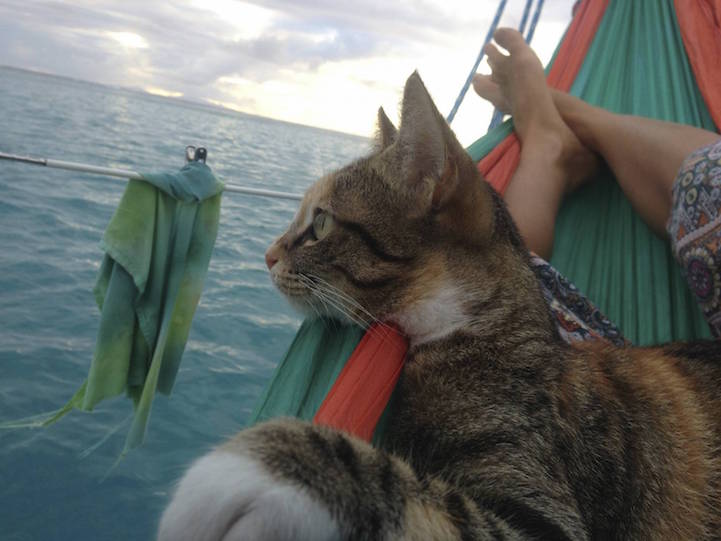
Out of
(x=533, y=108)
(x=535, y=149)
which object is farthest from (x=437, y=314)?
(x=533, y=108)

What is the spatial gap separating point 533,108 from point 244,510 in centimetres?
135

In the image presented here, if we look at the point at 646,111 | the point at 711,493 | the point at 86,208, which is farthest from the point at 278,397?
the point at 86,208

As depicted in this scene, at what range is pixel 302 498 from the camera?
529 millimetres

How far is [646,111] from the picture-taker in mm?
1701

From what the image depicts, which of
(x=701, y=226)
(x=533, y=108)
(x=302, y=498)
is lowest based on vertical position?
(x=302, y=498)

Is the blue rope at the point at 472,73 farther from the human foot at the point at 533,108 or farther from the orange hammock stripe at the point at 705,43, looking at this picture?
the orange hammock stripe at the point at 705,43

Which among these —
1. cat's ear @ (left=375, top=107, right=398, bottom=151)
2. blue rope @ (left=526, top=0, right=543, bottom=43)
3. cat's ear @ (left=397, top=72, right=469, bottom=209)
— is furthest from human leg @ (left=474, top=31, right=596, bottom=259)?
cat's ear @ (left=397, top=72, right=469, bottom=209)

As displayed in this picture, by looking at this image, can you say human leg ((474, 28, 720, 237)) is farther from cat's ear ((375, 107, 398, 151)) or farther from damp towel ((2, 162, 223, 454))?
damp towel ((2, 162, 223, 454))

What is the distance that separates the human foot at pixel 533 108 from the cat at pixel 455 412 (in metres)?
0.58

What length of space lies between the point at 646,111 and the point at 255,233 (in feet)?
12.3

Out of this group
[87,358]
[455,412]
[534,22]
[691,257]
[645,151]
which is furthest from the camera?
[87,358]

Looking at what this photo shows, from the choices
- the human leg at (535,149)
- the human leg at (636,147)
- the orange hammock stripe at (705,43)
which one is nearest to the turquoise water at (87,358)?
the human leg at (535,149)

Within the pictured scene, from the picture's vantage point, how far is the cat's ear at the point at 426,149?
0.82 metres

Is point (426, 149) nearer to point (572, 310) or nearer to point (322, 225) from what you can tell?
point (322, 225)
